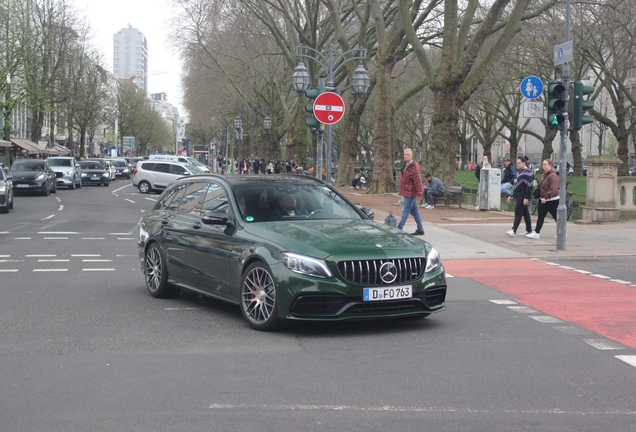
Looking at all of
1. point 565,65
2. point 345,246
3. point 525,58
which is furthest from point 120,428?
point 525,58

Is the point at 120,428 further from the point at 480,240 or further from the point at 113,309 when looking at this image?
the point at 480,240

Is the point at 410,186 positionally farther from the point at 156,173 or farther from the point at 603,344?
the point at 156,173

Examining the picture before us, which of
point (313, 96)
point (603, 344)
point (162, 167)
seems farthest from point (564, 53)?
point (162, 167)

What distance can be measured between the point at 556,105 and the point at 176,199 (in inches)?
337

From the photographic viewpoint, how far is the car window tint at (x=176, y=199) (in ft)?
32.9

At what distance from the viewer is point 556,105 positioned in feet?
51.7

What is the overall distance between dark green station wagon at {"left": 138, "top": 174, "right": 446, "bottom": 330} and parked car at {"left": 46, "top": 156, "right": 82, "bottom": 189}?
36407mm

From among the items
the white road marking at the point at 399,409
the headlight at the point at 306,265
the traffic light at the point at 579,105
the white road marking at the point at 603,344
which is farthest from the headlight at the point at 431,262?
the traffic light at the point at 579,105

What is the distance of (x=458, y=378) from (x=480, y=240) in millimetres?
12137

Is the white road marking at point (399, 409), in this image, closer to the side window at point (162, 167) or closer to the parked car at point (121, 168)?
the side window at point (162, 167)

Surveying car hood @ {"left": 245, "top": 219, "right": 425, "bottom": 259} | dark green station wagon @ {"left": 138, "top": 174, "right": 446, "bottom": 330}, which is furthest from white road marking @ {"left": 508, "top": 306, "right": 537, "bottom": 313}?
car hood @ {"left": 245, "top": 219, "right": 425, "bottom": 259}

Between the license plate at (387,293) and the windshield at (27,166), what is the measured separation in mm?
32083

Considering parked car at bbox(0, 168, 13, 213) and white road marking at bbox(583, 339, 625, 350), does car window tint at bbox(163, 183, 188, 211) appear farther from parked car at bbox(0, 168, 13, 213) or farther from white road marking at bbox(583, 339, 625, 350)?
parked car at bbox(0, 168, 13, 213)

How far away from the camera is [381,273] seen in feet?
25.1
